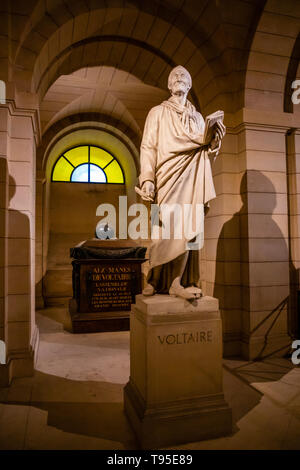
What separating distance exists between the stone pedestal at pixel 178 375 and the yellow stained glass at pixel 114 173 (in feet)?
31.6

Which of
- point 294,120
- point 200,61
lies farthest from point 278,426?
point 200,61

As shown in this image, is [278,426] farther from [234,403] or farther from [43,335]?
[43,335]

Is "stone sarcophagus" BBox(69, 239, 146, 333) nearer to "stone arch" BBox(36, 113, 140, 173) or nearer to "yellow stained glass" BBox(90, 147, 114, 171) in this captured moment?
"stone arch" BBox(36, 113, 140, 173)

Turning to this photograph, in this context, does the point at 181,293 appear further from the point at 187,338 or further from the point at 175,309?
the point at 187,338

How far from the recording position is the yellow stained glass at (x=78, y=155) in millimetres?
11727

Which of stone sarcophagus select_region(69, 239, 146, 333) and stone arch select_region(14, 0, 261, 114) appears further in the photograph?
stone sarcophagus select_region(69, 239, 146, 333)

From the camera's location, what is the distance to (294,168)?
196 inches

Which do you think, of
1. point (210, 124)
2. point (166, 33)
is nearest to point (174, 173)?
point (210, 124)

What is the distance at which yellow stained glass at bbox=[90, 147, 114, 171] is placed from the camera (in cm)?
1192

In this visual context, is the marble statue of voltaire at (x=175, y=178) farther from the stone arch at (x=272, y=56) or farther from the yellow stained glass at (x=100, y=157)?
the yellow stained glass at (x=100, y=157)

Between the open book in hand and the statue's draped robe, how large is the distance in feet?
0.28

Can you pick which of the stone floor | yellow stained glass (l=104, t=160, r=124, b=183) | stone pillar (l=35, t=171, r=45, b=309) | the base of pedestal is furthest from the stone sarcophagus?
yellow stained glass (l=104, t=160, r=124, b=183)

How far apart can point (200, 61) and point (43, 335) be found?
5.24 metres
